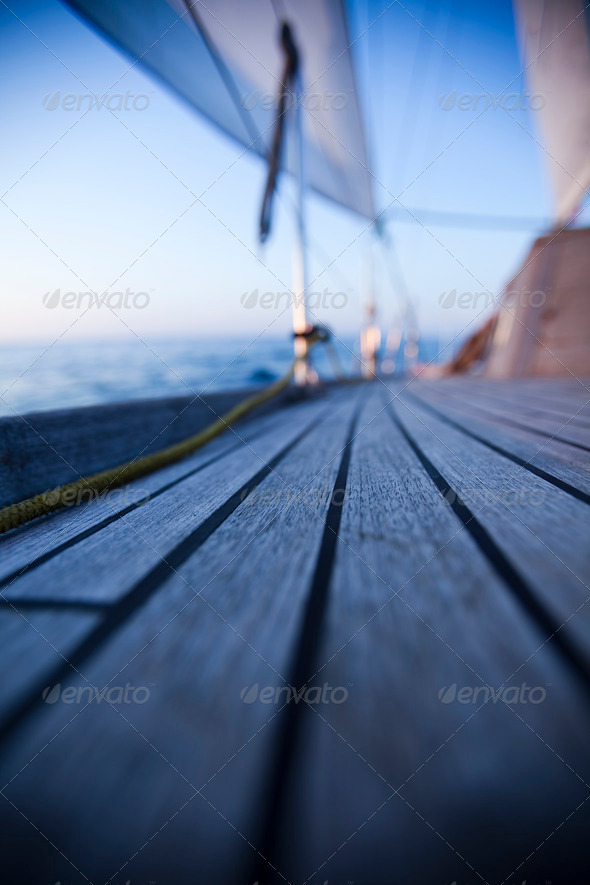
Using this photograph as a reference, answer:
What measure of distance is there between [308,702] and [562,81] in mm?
6836

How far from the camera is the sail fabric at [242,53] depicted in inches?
92.3

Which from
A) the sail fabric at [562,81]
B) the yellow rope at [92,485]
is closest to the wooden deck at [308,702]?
the yellow rope at [92,485]

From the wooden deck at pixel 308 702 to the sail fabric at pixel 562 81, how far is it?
5390mm

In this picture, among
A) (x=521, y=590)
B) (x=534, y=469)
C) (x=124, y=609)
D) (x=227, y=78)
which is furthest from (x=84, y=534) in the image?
(x=227, y=78)

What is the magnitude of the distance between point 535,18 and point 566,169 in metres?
1.99

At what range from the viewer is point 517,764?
263mm

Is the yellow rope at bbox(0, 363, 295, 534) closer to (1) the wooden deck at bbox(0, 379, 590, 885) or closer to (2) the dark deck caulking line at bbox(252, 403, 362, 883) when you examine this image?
(1) the wooden deck at bbox(0, 379, 590, 885)

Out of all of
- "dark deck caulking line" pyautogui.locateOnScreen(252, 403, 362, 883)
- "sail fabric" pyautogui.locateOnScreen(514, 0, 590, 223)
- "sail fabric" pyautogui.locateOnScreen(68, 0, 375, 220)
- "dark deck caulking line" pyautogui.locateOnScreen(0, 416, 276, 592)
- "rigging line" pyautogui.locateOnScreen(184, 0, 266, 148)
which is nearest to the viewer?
"dark deck caulking line" pyautogui.locateOnScreen(252, 403, 362, 883)

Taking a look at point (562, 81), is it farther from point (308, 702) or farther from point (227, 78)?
point (308, 702)

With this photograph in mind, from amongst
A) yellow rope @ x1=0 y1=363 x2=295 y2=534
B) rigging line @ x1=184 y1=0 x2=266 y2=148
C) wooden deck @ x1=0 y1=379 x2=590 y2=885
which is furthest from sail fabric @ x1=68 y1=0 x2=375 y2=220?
wooden deck @ x1=0 y1=379 x2=590 y2=885

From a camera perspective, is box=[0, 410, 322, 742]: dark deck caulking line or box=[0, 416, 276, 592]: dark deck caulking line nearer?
box=[0, 410, 322, 742]: dark deck caulking line

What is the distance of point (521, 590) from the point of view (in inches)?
15.9

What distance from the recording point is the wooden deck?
0.24 m

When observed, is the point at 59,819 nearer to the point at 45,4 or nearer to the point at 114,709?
the point at 114,709
